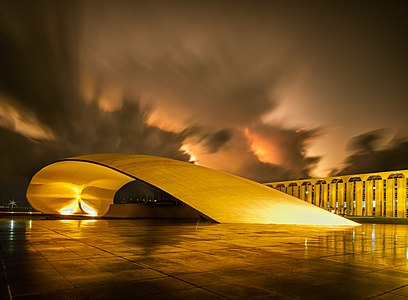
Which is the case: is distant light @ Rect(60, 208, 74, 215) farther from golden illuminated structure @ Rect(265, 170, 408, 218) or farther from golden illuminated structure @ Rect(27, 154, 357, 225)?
golden illuminated structure @ Rect(265, 170, 408, 218)

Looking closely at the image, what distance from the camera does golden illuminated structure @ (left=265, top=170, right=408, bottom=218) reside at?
53938mm

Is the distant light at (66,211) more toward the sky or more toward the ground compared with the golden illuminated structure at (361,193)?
more toward the ground

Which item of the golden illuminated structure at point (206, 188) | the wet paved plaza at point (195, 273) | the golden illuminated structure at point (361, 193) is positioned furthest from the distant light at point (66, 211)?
the golden illuminated structure at point (361, 193)

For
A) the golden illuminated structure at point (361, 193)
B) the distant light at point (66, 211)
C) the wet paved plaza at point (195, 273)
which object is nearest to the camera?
the wet paved plaza at point (195, 273)

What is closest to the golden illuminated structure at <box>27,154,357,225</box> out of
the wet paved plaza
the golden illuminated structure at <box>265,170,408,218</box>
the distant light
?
the distant light

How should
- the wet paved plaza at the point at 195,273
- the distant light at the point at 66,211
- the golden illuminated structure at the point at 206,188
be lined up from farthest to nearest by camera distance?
the distant light at the point at 66,211, the golden illuminated structure at the point at 206,188, the wet paved plaza at the point at 195,273

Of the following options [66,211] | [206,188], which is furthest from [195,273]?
[66,211]

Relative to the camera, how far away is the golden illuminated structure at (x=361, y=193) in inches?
2124

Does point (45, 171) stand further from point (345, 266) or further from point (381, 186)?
point (381, 186)

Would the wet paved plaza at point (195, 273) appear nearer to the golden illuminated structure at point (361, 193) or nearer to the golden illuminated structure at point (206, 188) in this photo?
the golden illuminated structure at point (206, 188)

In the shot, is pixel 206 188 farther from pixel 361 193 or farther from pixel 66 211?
pixel 361 193

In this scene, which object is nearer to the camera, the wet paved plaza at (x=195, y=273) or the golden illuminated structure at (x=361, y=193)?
the wet paved plaza at (x=195, y=273)

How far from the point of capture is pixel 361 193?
2400 inches

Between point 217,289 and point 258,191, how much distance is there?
17.7 meters
